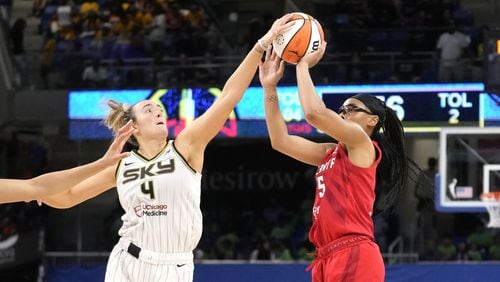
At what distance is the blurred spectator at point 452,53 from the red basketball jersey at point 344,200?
7761 millimetres

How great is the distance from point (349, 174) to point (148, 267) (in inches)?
45.7

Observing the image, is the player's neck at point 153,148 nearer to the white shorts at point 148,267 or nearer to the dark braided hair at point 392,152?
the white shorts at point 148,267

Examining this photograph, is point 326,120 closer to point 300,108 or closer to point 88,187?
point 88,187

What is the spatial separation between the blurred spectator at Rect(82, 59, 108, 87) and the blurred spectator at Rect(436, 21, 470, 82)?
465 centimetres

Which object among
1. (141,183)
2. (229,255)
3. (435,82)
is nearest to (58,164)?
(229,255)

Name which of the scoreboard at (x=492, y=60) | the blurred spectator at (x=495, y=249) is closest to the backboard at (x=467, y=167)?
the scoreboard at (x=492, y=60)

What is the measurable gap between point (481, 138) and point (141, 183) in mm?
6399

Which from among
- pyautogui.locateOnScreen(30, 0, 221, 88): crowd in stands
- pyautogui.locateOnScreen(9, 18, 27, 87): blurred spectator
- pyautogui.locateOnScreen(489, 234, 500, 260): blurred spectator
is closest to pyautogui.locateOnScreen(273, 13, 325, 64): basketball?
pyautogui.locateOnScreen(30, 0, 221, 88): crowd in stands

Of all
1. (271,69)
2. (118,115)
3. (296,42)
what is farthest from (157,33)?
(296,42)

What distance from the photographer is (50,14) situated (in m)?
16.4

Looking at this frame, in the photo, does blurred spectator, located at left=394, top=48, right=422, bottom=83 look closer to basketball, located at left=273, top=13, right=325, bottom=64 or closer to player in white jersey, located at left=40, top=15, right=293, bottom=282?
basketball, located at left=273, top=13, right=325, bottom=64

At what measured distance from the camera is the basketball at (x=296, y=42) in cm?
532

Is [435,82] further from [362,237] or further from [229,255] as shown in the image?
[362,237]

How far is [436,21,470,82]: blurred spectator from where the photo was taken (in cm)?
1271
